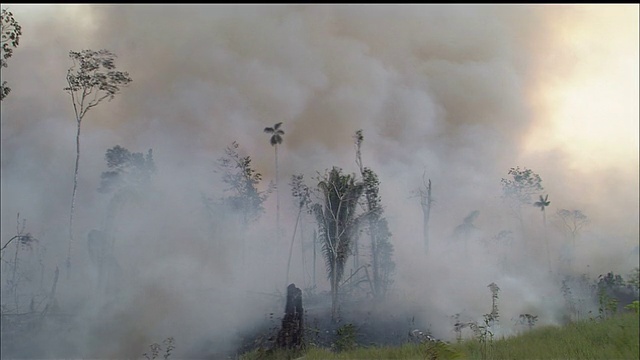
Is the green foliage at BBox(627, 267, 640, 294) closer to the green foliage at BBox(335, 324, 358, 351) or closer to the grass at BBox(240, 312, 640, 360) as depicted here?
the grass at BBox(240, 312, 640, 360)

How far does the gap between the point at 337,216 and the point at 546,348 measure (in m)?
Result: 19.6

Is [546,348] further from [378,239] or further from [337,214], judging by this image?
[378,239]

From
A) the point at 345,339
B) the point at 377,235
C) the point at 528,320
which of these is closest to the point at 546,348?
the point at 345,339

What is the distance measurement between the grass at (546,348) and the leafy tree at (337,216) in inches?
540

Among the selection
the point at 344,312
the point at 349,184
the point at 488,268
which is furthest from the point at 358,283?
the point at 488,268

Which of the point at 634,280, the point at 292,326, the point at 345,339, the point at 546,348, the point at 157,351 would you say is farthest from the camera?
the point at 634,280

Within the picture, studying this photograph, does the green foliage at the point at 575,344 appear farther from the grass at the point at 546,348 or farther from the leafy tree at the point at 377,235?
the leafy tree at the point at 377,235

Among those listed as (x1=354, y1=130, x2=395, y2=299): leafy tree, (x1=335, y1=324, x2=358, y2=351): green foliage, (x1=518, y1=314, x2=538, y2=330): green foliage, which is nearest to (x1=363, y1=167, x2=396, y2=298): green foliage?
(x1=354, y1=130, x2=395, y2=299): leafy tree

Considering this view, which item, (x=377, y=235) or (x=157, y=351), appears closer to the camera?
(x=157, y=351)

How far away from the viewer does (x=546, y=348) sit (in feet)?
52.4

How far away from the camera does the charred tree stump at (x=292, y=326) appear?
2100 centimetres

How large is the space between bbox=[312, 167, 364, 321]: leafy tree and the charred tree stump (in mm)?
10978

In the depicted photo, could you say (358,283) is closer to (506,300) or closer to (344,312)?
(344,312)

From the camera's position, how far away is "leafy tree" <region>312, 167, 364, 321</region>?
34.2m
